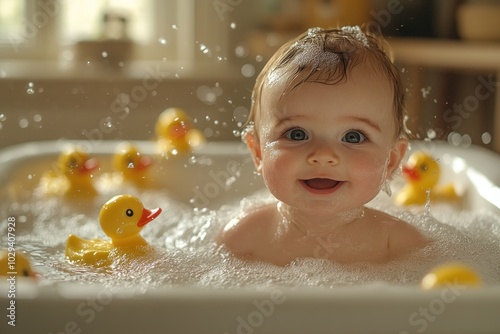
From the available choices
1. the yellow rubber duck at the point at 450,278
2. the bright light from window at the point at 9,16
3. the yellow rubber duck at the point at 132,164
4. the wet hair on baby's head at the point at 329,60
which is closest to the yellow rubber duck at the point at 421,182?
the wet hair on baby's head at the point at 329,60

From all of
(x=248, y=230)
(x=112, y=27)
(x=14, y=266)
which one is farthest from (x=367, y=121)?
(x=112, y=27)

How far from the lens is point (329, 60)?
108 centimetres

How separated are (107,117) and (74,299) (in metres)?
1.90

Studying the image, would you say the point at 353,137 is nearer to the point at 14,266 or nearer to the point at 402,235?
the point at 402,235

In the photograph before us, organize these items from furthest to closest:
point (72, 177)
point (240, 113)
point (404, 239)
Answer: point (72, 177) → point (240, 113) → point (404, 239)

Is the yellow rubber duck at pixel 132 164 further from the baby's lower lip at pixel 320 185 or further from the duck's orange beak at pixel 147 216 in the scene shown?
the baby's lower lip at pixel 320 185

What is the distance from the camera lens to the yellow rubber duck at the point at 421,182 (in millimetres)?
1506

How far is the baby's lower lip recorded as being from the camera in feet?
3.53

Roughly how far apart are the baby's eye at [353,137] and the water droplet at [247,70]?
1480mm

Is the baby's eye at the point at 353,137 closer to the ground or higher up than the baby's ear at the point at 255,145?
higher up

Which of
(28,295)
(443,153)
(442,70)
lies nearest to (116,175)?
(443,153)

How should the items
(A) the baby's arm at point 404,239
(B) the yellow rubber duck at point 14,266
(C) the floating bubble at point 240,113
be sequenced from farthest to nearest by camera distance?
1. (C) the floating bubble at point 240,113
2. (A) the baby's arm at point 404,239
3. (B) the yellow rubber duck at point 14,266

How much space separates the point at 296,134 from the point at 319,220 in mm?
160

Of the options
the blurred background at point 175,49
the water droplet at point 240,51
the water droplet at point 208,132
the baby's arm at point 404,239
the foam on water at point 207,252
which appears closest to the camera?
the foam on water at point 207,252
